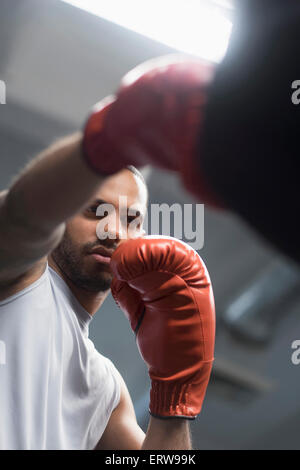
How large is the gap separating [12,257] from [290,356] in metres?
3.88

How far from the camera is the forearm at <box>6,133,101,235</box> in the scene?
0.77 m

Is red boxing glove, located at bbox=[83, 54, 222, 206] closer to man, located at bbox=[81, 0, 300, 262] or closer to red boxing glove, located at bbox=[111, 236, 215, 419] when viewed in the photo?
man, located at bbox=[81, 0, 300, 262]

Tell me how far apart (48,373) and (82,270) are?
0.96ft

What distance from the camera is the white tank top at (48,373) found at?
1027 millimetres

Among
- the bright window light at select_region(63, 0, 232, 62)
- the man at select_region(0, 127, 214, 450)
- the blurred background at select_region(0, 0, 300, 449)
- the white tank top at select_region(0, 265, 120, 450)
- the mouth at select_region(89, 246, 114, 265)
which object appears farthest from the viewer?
the blurred background at select_region(0, 0, 300, 449)

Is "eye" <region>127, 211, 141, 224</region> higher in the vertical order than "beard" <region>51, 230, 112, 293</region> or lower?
higher

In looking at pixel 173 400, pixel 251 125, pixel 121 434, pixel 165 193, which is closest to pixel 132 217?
pixel 173 400

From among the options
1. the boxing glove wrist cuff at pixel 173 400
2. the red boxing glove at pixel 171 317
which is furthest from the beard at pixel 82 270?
the boxing glove wrist cuff at pixel 173 400

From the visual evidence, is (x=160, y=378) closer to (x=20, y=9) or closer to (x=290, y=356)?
(x=20, y=9)

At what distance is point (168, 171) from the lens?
728 mm

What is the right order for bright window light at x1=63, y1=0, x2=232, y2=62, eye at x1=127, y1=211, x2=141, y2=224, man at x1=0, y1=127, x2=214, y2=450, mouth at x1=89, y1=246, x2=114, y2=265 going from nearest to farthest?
man at x1=0, y1=127, x2=214, y2=450 < mouth at x1=89, y1=246, x2=114, y2=265 < eye at x1=127, y1=211, x2=141, y2=224 < bright window light at x1=63, y1=0, x2=232, y2=62

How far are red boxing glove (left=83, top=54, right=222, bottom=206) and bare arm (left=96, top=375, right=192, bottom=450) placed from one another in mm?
750

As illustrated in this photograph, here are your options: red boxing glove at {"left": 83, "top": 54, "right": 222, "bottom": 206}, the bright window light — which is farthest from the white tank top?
the bright window light

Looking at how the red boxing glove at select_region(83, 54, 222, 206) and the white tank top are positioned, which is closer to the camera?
the red boxing glove at select_region(83, 54, 222, 206)
